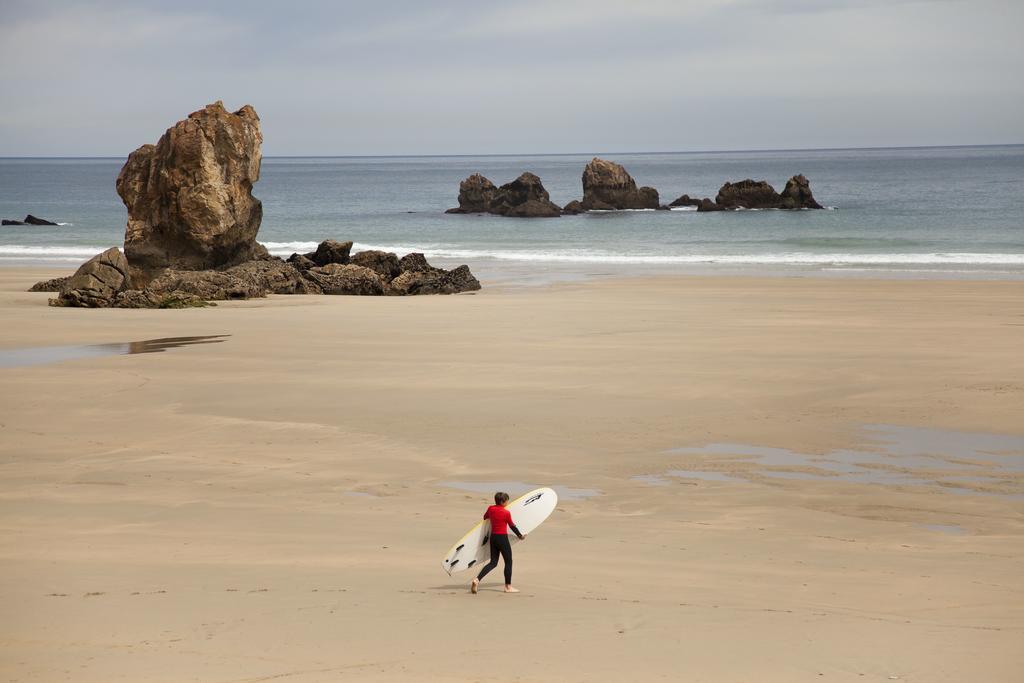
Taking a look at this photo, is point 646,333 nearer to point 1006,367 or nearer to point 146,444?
point 1006,367

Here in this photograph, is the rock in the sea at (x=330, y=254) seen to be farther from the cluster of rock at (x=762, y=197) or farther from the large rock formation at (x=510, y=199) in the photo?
the cluster of rock at (x=762, y=197)

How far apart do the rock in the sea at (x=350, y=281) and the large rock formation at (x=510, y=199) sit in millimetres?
46895

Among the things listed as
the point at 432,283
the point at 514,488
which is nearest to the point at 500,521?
the point at 514,488

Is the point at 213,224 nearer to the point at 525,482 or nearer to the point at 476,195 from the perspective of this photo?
the point at 525,482

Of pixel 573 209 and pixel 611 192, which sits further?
pixel 611 192

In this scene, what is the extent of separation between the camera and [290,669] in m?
6.28

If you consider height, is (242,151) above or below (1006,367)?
above

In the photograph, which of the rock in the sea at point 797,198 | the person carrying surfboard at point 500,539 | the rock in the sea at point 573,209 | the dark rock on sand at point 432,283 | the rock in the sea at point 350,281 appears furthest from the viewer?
the rock in the sea at point 573,209

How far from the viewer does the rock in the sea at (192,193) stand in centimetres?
3052

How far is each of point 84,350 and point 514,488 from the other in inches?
457

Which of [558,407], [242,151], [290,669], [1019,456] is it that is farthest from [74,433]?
[242,151]

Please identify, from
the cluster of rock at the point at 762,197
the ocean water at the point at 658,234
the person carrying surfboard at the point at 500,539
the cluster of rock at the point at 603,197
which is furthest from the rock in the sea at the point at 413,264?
the cluster of rock at the point at 762,197

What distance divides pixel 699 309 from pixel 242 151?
13.6 metres

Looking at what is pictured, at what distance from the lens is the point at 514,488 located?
1149 centimetres
